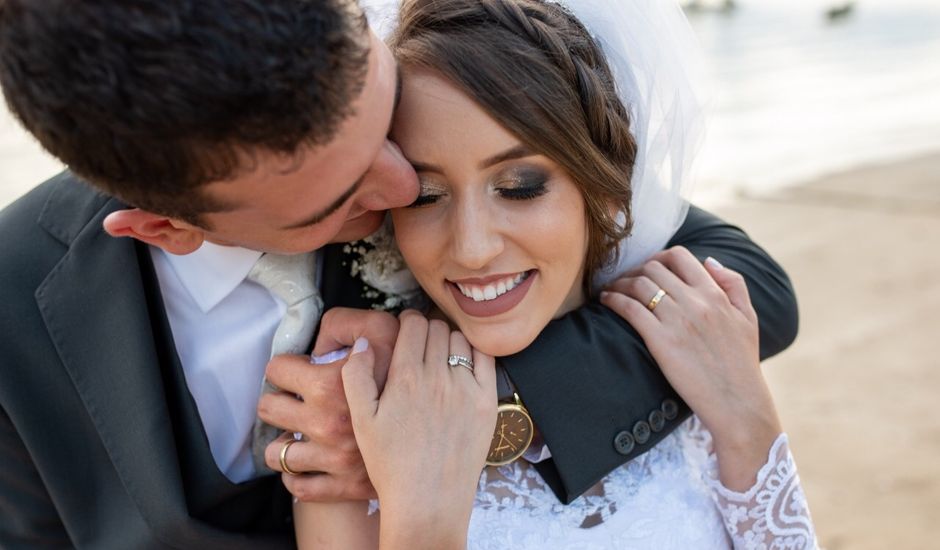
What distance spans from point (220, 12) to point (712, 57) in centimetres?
1706

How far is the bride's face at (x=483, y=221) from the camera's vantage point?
84.7 inches

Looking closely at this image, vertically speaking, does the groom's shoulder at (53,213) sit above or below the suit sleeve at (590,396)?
above

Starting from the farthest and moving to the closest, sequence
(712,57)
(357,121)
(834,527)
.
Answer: (712,57), (834,527), (357,121)

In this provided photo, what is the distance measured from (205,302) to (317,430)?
1.49 ft

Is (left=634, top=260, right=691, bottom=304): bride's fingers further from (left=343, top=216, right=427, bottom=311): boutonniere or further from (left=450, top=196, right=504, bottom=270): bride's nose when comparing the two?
(left=343, top=216, right=427, bottom=311): boutonniere

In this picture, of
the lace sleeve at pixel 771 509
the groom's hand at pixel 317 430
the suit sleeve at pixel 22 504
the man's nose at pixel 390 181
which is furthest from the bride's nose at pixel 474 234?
the suit sleeve at pixel 22 504

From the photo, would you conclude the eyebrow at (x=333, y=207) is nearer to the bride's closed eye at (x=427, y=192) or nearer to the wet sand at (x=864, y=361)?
the bride's closed eye at (x=427, y=192)

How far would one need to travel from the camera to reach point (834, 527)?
4.44m

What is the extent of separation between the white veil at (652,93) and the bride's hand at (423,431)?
604 millimetres

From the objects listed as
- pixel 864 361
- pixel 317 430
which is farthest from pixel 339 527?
pixel 864 361

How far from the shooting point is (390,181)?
210 cm

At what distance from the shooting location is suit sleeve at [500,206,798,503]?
7.63ft

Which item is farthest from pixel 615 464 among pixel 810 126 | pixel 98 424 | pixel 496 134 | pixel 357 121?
pixel 810 126

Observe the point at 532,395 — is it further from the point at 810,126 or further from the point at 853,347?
the point at 810,126
